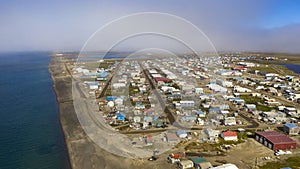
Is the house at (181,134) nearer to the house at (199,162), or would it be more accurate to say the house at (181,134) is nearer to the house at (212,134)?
the house at (212,134)

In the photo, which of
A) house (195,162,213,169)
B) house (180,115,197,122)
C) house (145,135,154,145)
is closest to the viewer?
house (195,162,213,169)

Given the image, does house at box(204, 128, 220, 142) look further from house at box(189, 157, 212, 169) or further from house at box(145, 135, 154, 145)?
house at box(145, 135, 154, 145)

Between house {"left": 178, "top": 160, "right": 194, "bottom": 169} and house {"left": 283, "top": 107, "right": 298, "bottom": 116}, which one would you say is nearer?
house {"left": 178, "top": 160, "right": 194, "bottom": 169}

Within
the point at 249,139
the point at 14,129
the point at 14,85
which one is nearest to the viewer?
the point at 249,139

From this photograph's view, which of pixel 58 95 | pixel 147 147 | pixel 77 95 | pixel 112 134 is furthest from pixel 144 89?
pixel 147 147

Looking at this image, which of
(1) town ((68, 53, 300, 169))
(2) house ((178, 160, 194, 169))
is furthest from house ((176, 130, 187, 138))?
(2) house ((178, 160, 194, 169))

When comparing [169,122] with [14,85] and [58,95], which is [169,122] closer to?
[58,95]

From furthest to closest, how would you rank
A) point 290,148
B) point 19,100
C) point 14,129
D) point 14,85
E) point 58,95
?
point 14,85 → point 58,95 → point 19,100 → point 14,129 → point 290,148

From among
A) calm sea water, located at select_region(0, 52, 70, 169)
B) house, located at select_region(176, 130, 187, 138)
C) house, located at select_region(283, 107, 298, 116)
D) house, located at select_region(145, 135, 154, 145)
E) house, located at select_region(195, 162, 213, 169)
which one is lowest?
calm sea water, located at select_region(0, 52, 70, 169)

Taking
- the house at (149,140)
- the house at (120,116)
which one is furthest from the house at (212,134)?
the house at (120,116)
